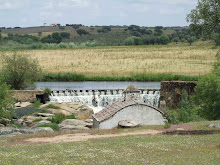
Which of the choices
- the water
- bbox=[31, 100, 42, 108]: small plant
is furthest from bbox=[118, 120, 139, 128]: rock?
the water

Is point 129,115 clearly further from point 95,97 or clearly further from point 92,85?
point 92,85

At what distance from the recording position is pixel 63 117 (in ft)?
147

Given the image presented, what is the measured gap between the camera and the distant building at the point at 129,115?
35.0 metres

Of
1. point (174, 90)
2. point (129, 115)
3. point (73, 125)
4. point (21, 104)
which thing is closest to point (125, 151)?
point (129, 115)

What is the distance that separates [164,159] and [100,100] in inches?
1523

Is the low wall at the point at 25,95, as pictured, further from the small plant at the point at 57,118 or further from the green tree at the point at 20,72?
the small plant at the point at 57,118

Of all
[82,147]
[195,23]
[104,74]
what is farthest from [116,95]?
[82,147]

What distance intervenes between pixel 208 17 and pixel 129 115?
10093mm

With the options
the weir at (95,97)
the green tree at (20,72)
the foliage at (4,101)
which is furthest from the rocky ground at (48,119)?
the green tree at (20,72)

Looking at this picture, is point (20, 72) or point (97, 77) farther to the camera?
point (97, 77)

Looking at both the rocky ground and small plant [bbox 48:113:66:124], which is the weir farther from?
small plant [bbox 48:113:66:124]

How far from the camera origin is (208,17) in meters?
30.2

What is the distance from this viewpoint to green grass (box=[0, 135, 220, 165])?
19375 millimetres

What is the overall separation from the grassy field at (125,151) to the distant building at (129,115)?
28.9 ft
